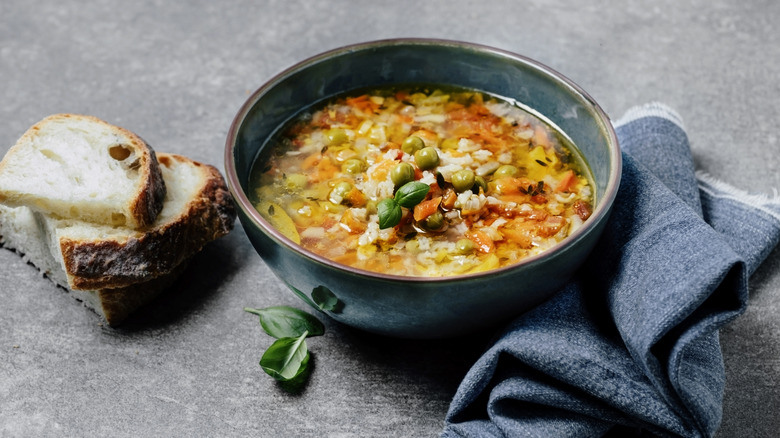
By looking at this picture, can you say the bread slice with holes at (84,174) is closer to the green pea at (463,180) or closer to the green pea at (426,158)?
the green pea at (426,158)

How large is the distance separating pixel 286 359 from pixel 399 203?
722mm

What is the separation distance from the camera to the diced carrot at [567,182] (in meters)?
3.38

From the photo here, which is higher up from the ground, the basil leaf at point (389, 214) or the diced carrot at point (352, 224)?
the basil leaf at point (389, 214)

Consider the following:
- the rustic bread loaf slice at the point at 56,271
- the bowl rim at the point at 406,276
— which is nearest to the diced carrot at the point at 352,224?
the bowl rim at the point at 406,276

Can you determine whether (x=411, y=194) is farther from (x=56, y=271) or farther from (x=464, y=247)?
(x=56, y=271)

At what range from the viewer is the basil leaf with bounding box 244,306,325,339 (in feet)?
10.9

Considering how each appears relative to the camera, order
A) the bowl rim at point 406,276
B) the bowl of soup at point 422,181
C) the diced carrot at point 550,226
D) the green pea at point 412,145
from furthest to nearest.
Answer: the green pea at point 412,145 < the diced carrot at point 550,226 < the bowl of soup at point 422,181 < the bowl rim at point 406,276

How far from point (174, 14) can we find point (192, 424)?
3.21m

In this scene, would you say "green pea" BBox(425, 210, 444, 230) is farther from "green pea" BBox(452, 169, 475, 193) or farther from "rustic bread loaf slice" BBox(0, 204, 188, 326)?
"rustic bread loaf slice" BBox(0, 204, 188, 326)

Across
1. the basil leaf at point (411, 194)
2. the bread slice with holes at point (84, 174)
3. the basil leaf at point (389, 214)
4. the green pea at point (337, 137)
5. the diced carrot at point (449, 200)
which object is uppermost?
the basil leaf at point (411, 194)

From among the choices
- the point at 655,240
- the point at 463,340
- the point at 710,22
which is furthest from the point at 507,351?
the point at 710,22

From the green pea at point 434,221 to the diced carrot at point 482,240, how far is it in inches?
4.3

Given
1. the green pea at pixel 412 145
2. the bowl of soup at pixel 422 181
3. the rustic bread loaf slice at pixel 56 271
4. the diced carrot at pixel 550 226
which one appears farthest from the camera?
the green pea at pixel 412 145

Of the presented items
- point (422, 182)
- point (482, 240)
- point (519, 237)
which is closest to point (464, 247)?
point (482, 240)
